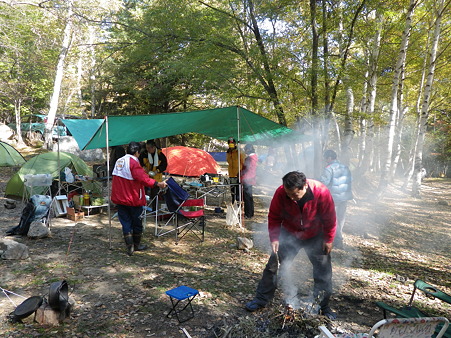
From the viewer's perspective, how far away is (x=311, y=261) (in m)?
2.97

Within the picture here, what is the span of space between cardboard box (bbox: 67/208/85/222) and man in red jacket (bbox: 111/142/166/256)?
2.41 m

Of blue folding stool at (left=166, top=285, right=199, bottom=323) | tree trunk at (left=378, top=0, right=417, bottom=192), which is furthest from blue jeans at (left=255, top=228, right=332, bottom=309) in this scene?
tree trunk at (left=378, top=0, right=417, bottom=192)

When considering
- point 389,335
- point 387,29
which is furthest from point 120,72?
point 389,335

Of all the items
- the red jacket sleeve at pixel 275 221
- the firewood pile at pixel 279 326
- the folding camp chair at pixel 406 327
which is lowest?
the firewood pile at pixel 279 326

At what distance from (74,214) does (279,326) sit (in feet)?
16.6

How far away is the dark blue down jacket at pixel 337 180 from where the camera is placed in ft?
15.9

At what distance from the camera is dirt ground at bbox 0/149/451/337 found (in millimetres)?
2811

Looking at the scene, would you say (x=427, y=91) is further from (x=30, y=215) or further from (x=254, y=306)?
(x=30, y=215)

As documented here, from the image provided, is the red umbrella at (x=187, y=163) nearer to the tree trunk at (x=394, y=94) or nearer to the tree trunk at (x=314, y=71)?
the tree trunk at (x=314, y=71)

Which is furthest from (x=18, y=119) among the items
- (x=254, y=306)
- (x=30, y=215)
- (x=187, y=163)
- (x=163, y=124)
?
(x=254, y=306)

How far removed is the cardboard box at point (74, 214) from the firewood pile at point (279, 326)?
15.4 ft

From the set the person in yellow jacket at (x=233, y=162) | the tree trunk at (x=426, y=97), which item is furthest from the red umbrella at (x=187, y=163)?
the tree trunk at (x=426, y=97)

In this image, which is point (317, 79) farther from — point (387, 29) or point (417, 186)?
point (417, 186)

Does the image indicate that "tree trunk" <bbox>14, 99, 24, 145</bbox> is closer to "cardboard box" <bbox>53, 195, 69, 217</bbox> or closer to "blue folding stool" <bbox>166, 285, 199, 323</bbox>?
"cardboard box" <bbox>53, 195, 69, 217</bbox>
